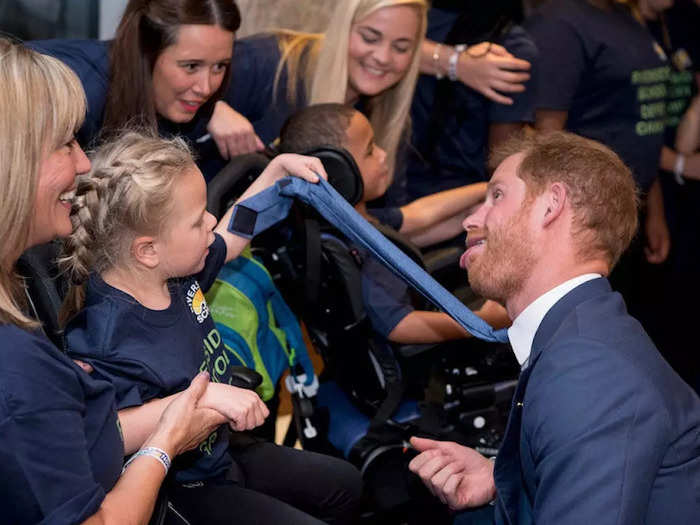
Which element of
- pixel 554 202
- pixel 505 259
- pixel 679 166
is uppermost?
pixel 554 202

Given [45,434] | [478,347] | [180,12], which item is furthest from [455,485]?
[180,12]

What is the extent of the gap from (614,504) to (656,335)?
2.94 m

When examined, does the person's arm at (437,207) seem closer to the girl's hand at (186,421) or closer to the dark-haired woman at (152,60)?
the dark-haired woman at (152,60)

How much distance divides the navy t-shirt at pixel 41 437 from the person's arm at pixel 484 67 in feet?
6.58

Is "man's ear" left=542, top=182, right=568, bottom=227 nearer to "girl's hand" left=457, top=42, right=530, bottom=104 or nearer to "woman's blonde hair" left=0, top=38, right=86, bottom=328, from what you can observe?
"woman's blonde hair" left=0, top=38, right=86, bottom=328

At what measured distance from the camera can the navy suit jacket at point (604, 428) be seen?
Result: 4.69ft

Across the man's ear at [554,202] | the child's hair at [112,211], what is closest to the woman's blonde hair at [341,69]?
the child's hair at [112,211]

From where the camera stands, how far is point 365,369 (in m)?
2.49

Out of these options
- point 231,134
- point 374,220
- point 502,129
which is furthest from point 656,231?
point 231,134

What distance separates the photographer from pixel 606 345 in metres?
1.58

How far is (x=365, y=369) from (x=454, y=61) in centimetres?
123

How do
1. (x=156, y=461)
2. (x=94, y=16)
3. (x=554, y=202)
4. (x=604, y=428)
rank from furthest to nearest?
(x=94, y=16) → (x=554, y=202) → (x=156, y=461) → (x=604, y=428)

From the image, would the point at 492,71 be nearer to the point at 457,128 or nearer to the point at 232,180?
the point at 457,128

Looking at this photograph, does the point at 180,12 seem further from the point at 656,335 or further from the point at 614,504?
the point at 656,335
